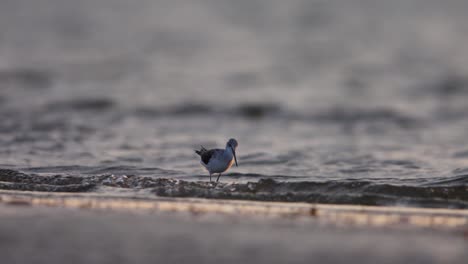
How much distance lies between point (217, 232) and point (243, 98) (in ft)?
36.9

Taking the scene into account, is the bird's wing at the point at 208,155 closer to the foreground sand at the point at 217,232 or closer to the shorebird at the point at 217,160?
the shorebird at the point at 217,160

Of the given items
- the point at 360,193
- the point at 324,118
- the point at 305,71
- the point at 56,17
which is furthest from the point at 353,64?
the point at 360,193

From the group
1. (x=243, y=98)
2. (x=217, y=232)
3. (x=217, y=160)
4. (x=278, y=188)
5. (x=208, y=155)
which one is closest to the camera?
(x=217, y=232)

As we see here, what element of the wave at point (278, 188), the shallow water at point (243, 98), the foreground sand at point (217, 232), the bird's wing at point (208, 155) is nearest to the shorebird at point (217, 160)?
the bird's wing at point (208, 155)

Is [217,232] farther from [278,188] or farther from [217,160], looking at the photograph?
[217,160]

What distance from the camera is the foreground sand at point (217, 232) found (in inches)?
230

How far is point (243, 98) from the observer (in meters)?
17.7

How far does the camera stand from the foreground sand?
19.2 ft

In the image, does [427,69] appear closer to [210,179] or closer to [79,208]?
[210,179]

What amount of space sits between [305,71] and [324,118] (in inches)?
202

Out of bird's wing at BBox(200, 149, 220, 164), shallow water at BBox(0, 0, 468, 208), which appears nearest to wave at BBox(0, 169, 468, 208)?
shallow water at BBox(0, 0, 468, 208)

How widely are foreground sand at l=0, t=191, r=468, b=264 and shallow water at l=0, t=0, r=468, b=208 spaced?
0.98 m

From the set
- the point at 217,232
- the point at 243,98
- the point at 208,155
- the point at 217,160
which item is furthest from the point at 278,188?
the point at 243,98

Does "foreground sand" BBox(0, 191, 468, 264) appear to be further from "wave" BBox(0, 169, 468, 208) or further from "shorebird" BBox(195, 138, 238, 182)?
"shorebird" BBox(195, 138, 238, 182)
